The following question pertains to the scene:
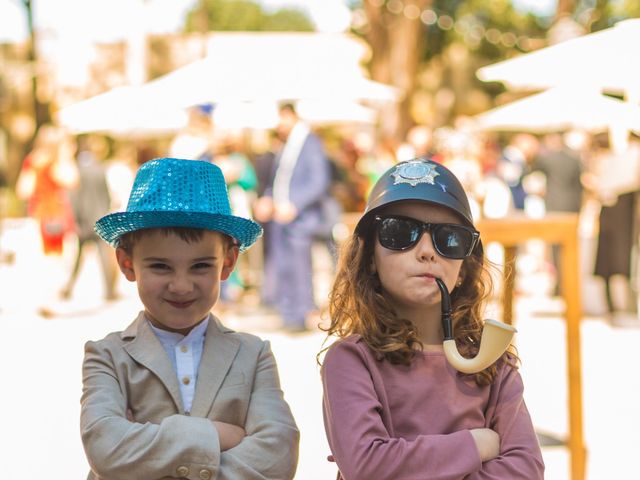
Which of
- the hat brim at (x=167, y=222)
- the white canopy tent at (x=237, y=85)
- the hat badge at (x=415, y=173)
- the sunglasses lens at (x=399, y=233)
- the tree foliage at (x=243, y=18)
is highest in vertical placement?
the tree foliage at (x=243, y=18)

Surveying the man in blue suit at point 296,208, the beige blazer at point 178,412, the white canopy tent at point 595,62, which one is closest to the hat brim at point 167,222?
the beige blazer at point 178,412

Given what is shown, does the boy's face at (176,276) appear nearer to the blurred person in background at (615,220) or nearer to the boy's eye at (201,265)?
the boy's eye at (201,265)

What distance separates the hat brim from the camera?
2.62 metres

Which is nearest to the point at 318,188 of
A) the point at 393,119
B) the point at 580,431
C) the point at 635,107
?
the point at 580,431

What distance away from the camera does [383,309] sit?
2.69m

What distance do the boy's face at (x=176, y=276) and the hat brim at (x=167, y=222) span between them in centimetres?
3

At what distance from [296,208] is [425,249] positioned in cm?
688

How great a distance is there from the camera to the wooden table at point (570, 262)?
15.3 ft

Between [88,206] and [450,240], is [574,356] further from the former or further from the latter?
[88,206]

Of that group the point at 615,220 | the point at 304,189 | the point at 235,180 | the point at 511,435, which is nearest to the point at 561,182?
the point at 615,220

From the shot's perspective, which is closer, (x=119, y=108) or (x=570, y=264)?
(x=570, y=264)

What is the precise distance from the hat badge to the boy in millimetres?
398

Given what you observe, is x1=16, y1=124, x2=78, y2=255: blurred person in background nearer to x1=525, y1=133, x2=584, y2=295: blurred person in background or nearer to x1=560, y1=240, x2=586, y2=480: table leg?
x1=525, y1=133, x2=584, y2=295: blurred person in background

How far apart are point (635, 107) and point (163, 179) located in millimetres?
1655
